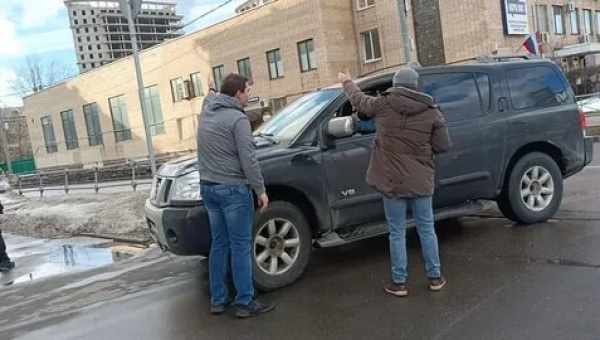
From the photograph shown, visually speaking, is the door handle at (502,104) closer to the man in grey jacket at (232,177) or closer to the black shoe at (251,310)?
the man in grey jacket at (232,177)

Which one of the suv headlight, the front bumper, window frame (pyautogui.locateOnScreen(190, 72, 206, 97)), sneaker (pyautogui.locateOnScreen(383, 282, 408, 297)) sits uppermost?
window frame (pyautogui.locateOnScreen(190, 72, 206, 97))

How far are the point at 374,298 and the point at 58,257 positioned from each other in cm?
602

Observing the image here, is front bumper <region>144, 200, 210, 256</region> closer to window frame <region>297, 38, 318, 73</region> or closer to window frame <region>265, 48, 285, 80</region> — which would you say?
window frame <region>297, 38, 318, 73</region>

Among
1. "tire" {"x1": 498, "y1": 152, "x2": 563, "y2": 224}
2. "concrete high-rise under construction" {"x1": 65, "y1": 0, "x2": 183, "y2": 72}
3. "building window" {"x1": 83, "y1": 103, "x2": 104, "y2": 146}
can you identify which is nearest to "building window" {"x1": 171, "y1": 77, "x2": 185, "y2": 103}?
"concrete high-rise under construction" {"x1": 65, "y1": 0, "x2": 183, "y2": 72}

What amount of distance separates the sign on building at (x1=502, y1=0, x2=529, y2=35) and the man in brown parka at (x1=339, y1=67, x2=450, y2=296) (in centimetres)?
3006

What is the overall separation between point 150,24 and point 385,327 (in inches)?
1479

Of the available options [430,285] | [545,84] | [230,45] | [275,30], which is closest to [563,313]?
[430,285]

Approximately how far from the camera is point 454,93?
20.0 ft

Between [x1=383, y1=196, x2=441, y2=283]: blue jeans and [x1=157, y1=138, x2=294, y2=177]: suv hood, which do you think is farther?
[x1=157, y1=138, x2=294, y2=177]: suv hood

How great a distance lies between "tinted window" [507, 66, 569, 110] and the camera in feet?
21.1

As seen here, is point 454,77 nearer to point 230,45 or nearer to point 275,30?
point 275,30

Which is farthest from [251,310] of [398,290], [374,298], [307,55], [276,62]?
[276,62]

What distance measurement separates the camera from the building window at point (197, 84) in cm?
4247

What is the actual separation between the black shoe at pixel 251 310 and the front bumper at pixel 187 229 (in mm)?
711
